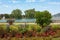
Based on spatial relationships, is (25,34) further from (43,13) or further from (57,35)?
(43,13)

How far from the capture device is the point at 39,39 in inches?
465

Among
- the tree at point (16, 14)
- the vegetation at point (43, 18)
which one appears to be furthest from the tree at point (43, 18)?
the tree at point (16, 14)

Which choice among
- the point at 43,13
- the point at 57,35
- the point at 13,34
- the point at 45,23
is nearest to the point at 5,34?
the point at 13,34

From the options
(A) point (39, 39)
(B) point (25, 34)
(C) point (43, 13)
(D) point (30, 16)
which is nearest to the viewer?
(A) point (39, 39)

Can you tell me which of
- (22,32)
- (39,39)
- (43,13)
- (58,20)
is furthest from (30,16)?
(39,39)

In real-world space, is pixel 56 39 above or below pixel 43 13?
below

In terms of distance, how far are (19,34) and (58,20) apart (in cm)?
2021

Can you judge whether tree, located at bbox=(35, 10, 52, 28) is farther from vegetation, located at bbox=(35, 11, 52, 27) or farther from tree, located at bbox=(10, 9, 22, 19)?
tree, located at bbox=(10, 9, 22, 19)

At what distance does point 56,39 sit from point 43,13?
10.4 metres

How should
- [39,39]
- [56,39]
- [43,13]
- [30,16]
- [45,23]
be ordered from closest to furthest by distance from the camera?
[39,39] < [56,39] < [45,23] < [43,13] < [30,16]

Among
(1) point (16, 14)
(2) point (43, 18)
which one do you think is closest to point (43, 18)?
(2) point (43, 18)

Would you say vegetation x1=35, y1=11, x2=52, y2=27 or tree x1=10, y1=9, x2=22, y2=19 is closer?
vegetation x1=35, y1=11, x2=52, y2=27

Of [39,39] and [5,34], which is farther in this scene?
[5,34]

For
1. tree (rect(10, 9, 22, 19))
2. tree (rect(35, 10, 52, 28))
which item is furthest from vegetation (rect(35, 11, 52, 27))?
tree (rect(10, 9, 22, 19))
